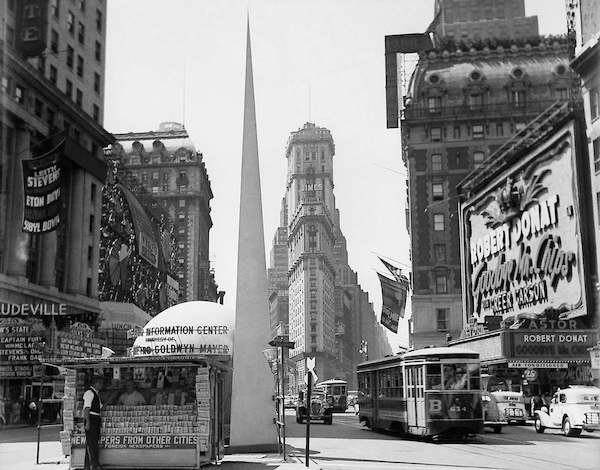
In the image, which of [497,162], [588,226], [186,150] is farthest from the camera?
[186,150]

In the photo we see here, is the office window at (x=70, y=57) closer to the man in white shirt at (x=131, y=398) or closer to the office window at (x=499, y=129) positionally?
the man in white shirt at (x=131, y=398)

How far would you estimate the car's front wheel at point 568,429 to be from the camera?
30672 mm

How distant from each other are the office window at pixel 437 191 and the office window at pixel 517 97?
13.5m

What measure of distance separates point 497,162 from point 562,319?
1692 cm

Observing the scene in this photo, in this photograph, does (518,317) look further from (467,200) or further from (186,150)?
(186,150)

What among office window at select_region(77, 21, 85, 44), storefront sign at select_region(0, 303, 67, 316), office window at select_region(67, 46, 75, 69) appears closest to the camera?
storefront sign at select_region(0, 303, 67, 316)

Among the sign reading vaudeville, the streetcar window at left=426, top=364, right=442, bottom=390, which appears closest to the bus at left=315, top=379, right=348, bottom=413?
the sign reading vaudeville

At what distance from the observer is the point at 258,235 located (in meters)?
21.6

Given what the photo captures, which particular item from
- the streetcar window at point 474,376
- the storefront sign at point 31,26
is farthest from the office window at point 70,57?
the streetcar window at point 474,376

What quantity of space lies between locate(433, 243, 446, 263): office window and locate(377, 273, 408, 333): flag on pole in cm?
3741

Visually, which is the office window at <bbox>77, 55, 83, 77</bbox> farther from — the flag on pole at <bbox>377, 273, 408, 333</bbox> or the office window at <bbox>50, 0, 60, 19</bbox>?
the flag on pole at <bbox>377, 273, 408, 333</bbox>

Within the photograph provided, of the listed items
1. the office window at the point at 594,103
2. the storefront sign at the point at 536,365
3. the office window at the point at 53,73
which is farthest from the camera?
the office window at the point at 53,73

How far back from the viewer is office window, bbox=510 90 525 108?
288 feet

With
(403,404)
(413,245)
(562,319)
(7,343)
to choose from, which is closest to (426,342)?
(413,245)
